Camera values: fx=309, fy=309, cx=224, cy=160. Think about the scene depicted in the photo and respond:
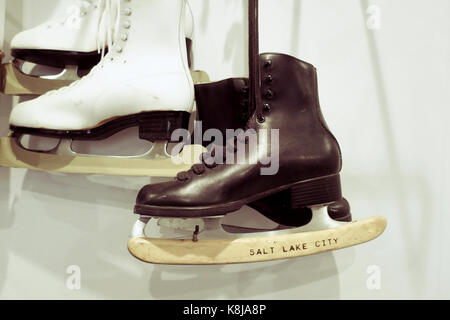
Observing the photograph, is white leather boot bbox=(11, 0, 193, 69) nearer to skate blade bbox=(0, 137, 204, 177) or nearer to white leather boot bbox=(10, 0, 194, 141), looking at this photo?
white leather boot bbox=(10, 0, 194, 141)

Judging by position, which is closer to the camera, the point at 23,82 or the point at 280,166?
the point at 280,166

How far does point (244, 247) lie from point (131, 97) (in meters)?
0.26

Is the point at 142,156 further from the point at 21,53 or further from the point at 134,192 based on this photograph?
the point at 21,53

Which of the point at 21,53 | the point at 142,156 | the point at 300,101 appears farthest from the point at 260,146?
the point at 21,53

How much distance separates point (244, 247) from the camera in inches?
16.5

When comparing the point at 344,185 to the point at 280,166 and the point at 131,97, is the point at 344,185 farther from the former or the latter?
the point at 131,97

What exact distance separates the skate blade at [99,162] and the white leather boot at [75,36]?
15 cm

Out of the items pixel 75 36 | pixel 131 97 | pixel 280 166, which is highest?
pixel 75 36

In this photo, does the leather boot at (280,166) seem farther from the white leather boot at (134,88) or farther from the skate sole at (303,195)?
the white leather boot at (134,88)

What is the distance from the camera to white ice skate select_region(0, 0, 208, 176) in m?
0.44

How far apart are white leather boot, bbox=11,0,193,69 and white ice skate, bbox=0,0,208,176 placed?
12mm

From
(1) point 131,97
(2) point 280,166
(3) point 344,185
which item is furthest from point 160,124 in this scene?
(3) point 344,185

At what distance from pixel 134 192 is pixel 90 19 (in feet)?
0.98

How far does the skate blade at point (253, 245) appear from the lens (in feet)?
1.32
